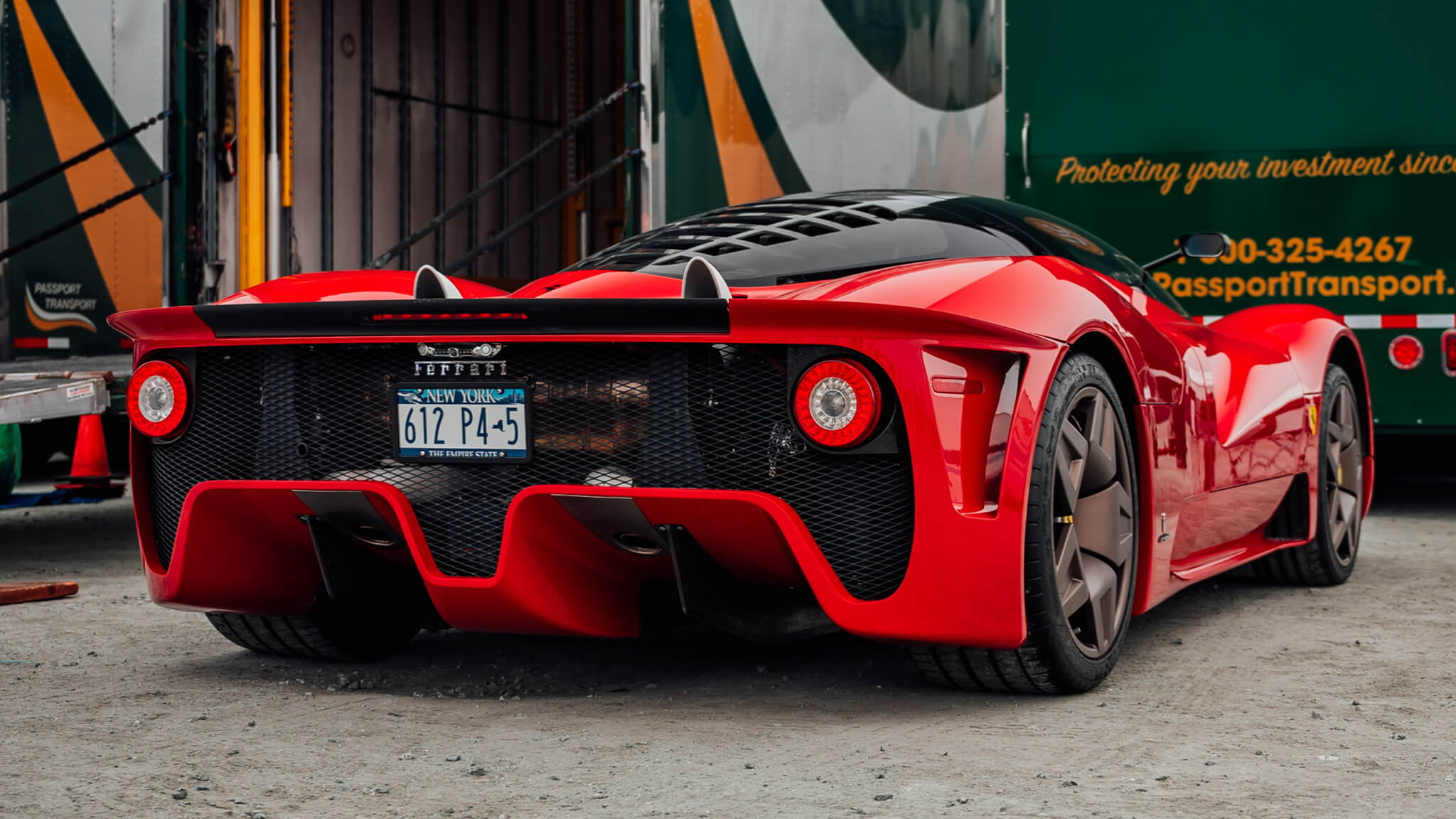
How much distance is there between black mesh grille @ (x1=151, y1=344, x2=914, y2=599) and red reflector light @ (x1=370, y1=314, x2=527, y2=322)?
94 mm

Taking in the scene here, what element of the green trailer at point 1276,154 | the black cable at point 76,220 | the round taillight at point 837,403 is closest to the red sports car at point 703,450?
the round taillight at point 837,403

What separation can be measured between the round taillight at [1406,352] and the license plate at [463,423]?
5367mm

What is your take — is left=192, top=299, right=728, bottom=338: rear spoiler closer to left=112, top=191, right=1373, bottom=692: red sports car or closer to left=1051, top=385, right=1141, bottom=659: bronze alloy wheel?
left=112, top=191, right=1373, bottom=692: red sports car

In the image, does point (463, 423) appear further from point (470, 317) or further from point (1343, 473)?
point (1343, 473)

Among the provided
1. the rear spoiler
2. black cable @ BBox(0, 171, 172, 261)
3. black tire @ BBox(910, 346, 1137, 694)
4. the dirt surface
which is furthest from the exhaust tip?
black cable @ BBox(0, 171, 172, 261)

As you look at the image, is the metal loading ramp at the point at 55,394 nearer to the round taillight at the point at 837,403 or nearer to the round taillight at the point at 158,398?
the round taillight at the point at 158,398

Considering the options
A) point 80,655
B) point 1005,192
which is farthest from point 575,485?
point 1005,192

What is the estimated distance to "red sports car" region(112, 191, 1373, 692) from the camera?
3.19m

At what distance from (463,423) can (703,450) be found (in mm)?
520

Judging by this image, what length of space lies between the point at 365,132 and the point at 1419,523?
5494 mm

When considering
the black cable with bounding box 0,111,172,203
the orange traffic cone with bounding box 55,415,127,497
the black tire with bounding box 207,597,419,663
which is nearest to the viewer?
the black tire with bounding box 207,597,419,663

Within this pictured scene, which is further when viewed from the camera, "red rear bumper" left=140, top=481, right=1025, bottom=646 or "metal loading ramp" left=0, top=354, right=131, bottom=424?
"metal loading ramp" left=0, top=354, right=131, bottom=424

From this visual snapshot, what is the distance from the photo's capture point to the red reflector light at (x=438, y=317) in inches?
130

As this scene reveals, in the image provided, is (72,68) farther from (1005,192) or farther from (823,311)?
(823,311)
